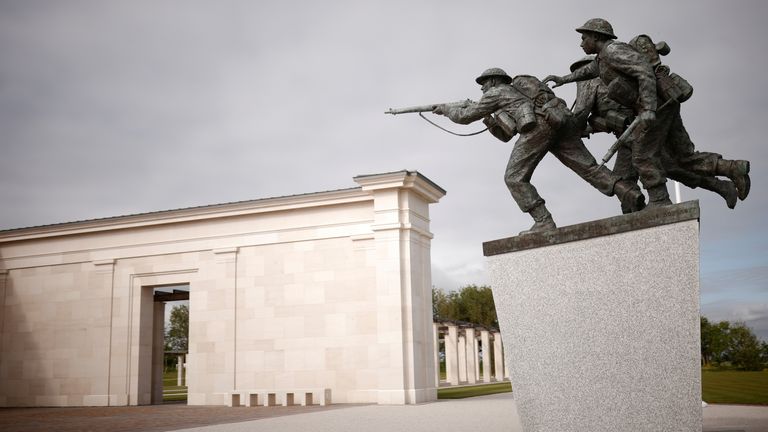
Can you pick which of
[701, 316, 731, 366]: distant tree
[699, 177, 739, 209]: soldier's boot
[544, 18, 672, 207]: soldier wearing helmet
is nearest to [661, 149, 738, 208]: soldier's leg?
[699, 177, 739, 209]: soldier's boot

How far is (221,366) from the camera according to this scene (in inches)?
917

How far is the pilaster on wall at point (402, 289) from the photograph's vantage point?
20594 mm

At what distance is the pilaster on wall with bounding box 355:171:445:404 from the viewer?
2059 cm

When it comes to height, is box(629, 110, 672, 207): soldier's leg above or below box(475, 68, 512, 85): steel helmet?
below

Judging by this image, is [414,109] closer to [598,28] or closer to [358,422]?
[598,28]

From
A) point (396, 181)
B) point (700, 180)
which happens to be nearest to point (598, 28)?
point (700, 180)

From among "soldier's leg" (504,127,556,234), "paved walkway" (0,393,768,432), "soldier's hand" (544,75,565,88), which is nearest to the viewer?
"soldier's leg" (504,127,556,234)

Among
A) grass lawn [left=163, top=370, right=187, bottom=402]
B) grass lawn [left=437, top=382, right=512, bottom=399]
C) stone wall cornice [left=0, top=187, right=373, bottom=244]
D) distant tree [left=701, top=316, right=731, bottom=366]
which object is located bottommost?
grass lawn [left=163, top=370, right=187, bottom=402]

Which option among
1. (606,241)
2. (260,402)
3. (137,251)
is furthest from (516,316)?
(137,251)

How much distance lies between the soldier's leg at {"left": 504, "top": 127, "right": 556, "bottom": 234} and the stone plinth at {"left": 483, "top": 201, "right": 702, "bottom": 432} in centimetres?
52

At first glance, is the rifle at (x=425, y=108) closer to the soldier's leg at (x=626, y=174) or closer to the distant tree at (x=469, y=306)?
the soldier's leg at (x=626, y=174)

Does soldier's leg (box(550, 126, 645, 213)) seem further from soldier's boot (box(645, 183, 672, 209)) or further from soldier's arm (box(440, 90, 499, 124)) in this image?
soldier's arm (box(440, 90, 499, 124))

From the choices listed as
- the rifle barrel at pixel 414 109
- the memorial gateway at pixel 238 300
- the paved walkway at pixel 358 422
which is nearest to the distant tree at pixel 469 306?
the memorial gateway at pixel 238 300

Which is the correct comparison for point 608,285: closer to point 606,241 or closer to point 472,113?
point 606,241
